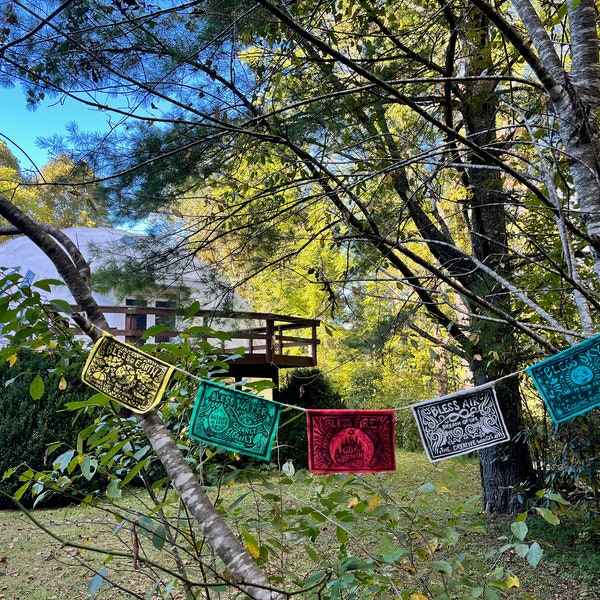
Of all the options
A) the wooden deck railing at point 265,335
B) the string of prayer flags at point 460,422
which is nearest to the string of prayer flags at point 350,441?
the string of prayer flags at point 460,422

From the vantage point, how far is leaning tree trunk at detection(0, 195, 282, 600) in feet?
3.81

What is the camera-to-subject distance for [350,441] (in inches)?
73.0

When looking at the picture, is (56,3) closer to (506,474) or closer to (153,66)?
(153,66)

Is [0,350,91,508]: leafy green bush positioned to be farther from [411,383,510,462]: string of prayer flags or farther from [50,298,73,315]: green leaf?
[411,383,510,462]: string of prayer flags

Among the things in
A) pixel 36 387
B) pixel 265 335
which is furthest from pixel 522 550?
pixel 265 335

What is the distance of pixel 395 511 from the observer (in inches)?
63.6

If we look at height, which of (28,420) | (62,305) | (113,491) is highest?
(62,305)

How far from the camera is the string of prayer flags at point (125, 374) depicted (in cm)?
152

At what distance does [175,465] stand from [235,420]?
376mm

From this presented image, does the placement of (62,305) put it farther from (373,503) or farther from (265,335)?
(265,335)

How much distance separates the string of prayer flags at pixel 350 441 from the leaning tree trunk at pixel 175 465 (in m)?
0.54

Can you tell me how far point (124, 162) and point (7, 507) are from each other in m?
5.21

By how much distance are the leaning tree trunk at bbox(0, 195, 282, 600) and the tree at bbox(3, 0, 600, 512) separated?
0.59 meters

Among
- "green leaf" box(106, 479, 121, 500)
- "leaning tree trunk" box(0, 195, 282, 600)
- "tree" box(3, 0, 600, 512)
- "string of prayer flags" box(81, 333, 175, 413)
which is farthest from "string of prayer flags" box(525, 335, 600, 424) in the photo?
"green leaf" box(106, 479, 121, 500)
